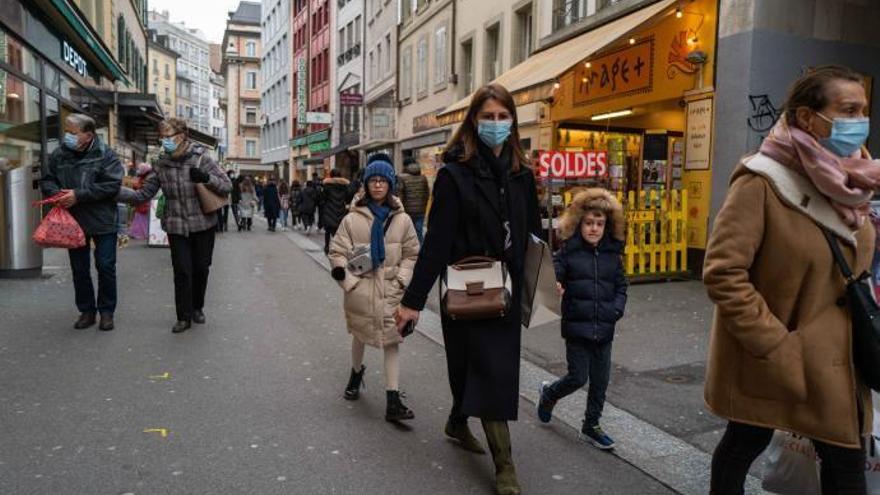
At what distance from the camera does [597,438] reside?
408 cm

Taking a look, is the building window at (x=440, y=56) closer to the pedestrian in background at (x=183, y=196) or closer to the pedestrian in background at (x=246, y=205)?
the pedestrian in background at (x=246, y=205)

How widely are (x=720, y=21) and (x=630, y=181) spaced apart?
3.07 metres

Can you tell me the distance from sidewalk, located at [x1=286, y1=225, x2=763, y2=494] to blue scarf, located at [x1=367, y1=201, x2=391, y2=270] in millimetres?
1452

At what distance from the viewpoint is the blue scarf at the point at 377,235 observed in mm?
4569

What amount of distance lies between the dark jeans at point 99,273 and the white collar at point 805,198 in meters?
5.85

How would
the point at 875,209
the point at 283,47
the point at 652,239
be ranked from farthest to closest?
the point at 283,47 → the point at 652,239 → the point at 875,209

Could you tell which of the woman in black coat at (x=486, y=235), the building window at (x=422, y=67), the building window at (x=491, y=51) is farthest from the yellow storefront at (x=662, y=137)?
the building window at (x=422, y=67)

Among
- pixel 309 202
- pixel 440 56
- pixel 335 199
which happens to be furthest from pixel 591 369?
pixel 440 56

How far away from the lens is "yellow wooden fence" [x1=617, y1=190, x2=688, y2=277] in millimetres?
9852

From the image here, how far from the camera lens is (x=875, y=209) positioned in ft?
11.4

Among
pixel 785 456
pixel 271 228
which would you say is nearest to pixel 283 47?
pixel 271 228

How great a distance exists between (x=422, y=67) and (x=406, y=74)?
248cm

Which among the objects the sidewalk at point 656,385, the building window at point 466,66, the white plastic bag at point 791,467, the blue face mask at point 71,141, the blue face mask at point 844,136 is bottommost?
the sidewalk at point 656,385

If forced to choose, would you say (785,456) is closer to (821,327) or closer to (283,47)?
(821,327)
